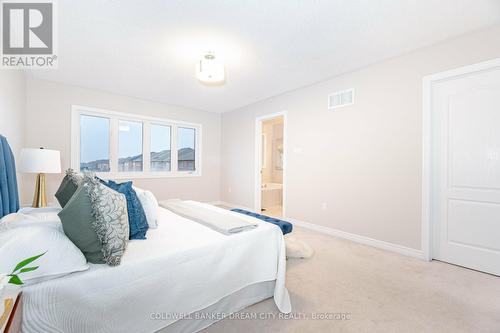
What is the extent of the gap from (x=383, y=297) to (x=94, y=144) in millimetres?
5120

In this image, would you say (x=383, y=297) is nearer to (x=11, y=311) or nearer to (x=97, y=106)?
(x=11, y=311)

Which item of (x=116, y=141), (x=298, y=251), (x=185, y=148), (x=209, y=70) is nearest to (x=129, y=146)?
(x=116, y=141)

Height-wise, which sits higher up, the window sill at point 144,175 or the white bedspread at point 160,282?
the window sill at point 144,175

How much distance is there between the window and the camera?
5176mm

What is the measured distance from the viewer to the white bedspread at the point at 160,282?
1.05 m

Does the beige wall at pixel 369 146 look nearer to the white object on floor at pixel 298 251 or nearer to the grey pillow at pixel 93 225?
the white object on floor at pixel 298 251

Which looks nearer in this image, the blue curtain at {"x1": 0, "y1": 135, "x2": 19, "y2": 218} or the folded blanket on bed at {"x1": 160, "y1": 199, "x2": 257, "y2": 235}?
the blue curtain at {"x1": 0, "y1": 135, "x2": 19, "y2": 218}

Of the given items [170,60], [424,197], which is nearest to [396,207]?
[424,197]

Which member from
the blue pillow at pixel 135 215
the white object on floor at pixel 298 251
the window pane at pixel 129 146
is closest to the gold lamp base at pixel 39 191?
the blue pillow at pixel 135 215

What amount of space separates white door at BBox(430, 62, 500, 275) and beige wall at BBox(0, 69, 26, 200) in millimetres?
4799

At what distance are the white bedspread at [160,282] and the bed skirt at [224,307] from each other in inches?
2.9

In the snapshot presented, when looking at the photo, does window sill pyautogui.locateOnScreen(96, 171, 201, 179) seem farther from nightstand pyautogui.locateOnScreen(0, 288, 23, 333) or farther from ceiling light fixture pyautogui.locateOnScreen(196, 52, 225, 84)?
nightstand pyautogui.locateOnScreen(0, 288, 23, 333)

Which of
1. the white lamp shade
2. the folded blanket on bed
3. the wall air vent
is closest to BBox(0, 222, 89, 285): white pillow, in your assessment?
the folded blanket on bed

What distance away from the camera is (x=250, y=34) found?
97.2 inches
